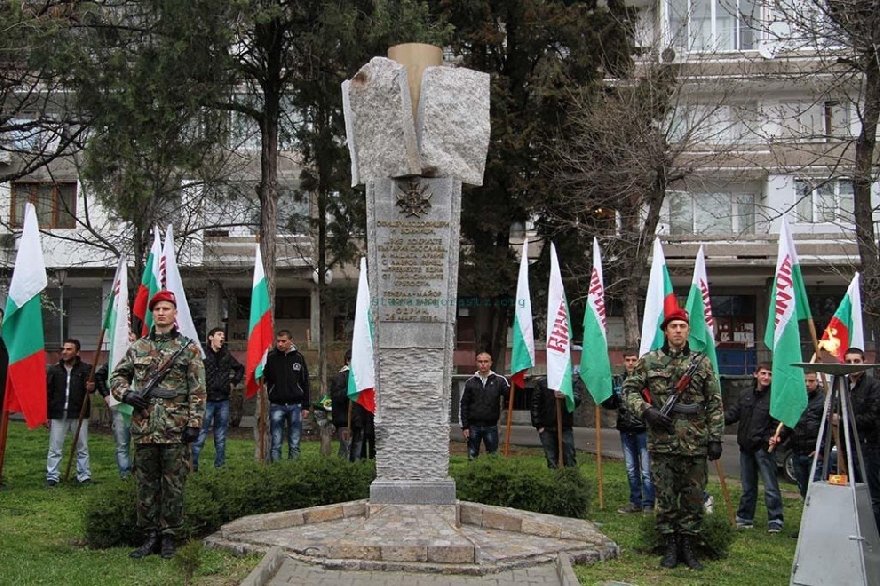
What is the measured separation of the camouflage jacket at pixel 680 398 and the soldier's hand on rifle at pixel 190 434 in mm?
3399

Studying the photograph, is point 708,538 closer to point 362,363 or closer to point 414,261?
point 414,261

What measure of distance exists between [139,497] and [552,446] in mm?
5791

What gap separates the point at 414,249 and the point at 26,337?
4.60m

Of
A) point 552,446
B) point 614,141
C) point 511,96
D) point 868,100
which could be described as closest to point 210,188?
point 511,96

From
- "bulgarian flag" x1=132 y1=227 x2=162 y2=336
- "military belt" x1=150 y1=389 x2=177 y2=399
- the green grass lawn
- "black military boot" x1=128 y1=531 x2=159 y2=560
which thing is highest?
"bulgarian flag" x1=132 y1=227 x2=162 y2=336

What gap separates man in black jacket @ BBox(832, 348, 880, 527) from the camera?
895 centimetres

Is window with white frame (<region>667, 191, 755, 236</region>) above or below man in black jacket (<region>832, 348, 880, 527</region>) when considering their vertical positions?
above

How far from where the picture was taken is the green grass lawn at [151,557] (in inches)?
265

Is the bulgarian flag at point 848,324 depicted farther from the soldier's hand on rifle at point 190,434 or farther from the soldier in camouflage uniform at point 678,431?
the soldier's hand on rifle at point 190,434

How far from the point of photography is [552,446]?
1186 cm

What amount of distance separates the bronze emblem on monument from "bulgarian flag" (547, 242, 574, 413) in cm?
326

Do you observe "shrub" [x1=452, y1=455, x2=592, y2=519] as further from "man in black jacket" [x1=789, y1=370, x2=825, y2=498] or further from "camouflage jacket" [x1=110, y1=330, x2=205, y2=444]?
"camouflage jacket" [x1=110, y1=330, x2=205, y2=444]

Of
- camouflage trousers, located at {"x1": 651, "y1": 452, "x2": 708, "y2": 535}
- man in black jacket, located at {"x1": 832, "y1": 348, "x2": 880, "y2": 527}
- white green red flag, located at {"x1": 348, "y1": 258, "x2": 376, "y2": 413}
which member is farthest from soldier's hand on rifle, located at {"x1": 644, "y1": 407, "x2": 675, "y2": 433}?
white green red flag, located at {"x1": 348, "y1": 258, "x2": 376, "y2": 413}

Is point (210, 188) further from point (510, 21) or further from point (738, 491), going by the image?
point (738, 491)
